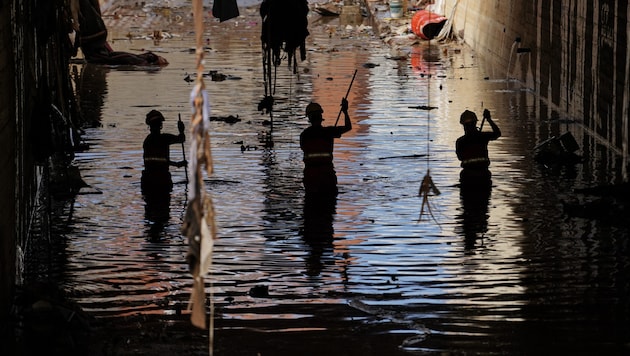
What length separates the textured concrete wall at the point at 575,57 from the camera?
17016mm

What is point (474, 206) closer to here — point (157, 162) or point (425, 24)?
point (157, 162)

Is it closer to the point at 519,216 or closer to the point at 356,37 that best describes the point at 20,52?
the point at 519,216

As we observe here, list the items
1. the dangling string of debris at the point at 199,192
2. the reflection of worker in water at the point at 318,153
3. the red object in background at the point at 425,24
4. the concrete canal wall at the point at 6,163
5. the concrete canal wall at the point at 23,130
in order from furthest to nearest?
the red object in background at the point at 425,24, the reflection of worker in water at the point at 318,153, the concrete canal wall at the point at 23,130, the concrete canal wall at the point at 6,163, the dangling string of debris at the point at 199,192

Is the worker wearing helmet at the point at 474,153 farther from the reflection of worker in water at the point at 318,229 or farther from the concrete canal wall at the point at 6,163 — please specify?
the concrete canal wall at the point at 6,163

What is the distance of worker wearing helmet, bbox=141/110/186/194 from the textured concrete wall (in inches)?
209

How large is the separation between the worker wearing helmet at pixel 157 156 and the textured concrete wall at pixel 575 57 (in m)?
5.30

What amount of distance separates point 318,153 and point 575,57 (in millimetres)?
7368

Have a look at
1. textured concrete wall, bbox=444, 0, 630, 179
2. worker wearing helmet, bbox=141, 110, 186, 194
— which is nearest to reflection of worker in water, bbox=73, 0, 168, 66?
textured concrete wall, bbox=444, 0, 630, 179

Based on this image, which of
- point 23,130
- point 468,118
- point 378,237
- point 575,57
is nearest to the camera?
point 23,130

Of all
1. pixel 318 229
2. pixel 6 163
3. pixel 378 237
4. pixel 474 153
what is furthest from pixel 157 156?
pixel 6 163

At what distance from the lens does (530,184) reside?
49.2 ft

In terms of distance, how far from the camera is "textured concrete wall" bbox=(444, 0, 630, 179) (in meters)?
17.0

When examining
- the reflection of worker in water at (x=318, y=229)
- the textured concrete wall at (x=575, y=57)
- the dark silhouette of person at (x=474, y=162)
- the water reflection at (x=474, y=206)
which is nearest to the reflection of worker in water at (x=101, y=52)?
the textured concrete wall at (x=575, y=57)

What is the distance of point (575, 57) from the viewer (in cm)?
2036
